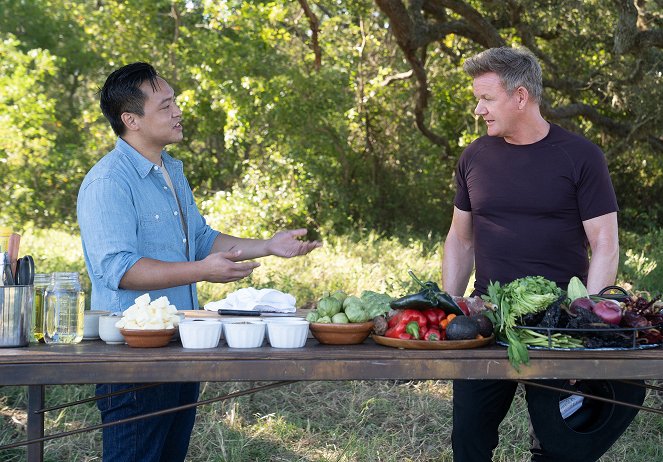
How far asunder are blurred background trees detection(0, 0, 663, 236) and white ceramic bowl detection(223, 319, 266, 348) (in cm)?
933

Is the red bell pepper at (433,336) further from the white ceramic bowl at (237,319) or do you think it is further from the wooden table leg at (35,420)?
the wooden table leg at (35,420)

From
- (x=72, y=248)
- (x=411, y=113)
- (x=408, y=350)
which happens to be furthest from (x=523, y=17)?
(x=408, y=350)

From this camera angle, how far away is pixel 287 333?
2844mm

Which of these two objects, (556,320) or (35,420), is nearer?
(556,320)

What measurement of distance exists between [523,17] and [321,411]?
815 cm

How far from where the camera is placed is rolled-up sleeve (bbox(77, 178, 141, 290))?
3.05 meters

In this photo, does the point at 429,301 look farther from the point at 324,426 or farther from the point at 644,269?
the point at 644,269

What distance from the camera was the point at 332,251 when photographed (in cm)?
1253

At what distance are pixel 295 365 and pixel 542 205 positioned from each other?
57.2 inches

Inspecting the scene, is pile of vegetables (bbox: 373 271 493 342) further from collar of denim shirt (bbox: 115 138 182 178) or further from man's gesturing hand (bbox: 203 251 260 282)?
collar of denim shirt (bbox: 115 138 182 178)

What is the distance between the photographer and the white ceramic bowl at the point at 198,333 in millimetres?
2791

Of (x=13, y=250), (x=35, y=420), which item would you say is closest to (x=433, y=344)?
(x=13, y=250)

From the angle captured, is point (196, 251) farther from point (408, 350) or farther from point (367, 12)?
point (367, 12)

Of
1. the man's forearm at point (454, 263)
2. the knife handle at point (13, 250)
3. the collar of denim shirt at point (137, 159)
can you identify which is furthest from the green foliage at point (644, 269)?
the knife handle at point (13, 250)
